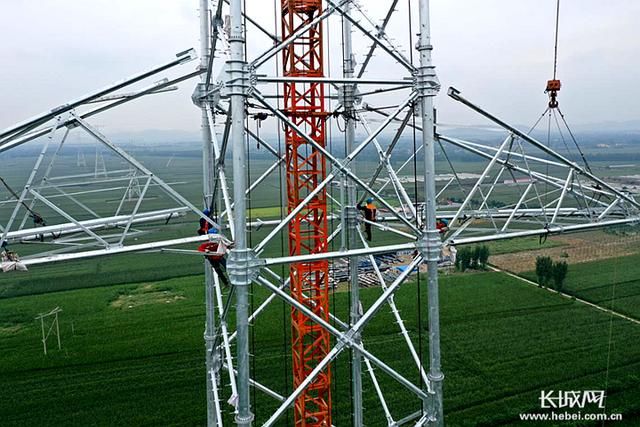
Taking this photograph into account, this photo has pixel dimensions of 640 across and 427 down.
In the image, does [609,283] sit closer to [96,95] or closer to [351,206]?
[351,206]

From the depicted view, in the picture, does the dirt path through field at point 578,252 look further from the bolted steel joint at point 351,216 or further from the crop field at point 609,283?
the bolted steel joint at point 351,216

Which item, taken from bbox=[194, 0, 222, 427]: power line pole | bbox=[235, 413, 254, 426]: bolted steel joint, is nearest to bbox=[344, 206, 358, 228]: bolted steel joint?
bbox=[194, 0, 222, 427]: power line pole

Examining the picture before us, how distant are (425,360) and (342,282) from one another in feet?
53.8

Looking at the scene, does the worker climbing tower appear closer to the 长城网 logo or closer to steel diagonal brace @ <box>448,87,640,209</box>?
steel diagonal brace @ <box>448,87,640,209</box>

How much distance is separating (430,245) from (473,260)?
3606 cm

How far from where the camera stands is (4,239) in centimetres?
851

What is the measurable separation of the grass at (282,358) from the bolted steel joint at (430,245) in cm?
702

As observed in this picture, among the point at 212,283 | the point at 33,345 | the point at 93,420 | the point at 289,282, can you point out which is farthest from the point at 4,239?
the point at 33,345

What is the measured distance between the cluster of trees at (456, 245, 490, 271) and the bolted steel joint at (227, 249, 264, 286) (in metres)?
36.7

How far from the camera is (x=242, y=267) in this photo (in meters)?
7.11

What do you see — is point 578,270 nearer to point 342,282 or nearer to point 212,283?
point 342,282

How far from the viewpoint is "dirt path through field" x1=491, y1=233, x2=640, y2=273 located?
43.1 meters

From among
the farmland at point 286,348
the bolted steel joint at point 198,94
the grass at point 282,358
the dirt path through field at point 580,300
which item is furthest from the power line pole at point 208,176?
the dirt path through field at point 580,300

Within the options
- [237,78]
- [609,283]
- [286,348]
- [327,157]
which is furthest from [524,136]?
[609,283]
